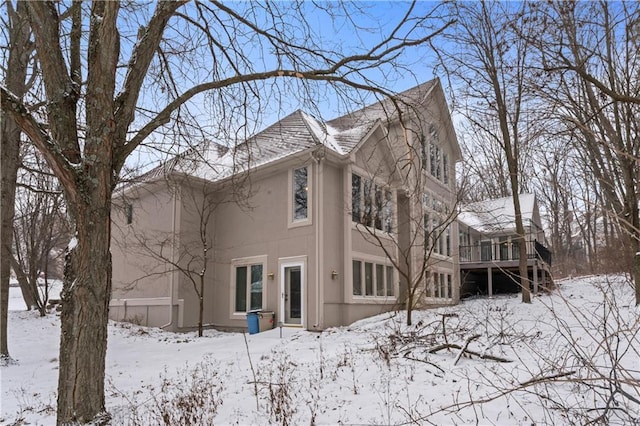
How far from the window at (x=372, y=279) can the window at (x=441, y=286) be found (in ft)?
9.42

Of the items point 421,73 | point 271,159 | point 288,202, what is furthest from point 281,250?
point 421,73

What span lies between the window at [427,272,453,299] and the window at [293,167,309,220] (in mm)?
7104

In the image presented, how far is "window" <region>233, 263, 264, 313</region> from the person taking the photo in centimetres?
1392

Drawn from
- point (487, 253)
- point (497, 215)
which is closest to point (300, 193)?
point (487, 253)

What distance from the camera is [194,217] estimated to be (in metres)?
15.1

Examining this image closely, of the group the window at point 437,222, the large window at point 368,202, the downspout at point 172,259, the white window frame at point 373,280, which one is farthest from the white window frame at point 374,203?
the downspout at point 172,259

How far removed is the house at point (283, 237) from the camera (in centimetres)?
1274

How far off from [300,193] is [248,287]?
11.7 ft

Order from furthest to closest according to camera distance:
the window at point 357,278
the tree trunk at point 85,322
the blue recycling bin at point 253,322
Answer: the window at point 357,278
the blue recycling bin at point 253,322
the tree trunk at point 85,322

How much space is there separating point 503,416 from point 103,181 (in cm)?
487

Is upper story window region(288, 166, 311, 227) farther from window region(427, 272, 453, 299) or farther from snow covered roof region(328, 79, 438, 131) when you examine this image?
window region(427, 272, 453, 299)

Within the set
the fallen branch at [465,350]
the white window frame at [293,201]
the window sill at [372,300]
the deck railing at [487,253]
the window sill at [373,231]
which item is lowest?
the fallen branch at [465,350]

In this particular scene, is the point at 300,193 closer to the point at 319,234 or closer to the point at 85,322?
the point at 319,234

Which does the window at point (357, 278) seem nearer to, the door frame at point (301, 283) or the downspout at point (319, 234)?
the downspout at point (319, 234)
